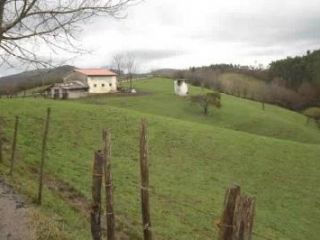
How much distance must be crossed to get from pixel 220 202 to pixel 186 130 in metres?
17.6

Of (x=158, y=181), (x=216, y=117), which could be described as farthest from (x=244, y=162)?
(x=216, y=117)

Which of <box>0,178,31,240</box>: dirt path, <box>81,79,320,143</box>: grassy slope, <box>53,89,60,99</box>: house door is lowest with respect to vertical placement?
<box>81,79,320,143</box>: grassy slope

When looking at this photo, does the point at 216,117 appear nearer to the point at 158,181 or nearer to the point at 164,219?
the point at 158,181

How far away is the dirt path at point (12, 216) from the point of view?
1219cm

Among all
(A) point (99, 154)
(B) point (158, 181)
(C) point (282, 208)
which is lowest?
(C) point (282, 208)

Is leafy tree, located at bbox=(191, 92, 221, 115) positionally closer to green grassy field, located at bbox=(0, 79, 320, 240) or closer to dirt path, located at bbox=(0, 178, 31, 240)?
green grassy field, located at bbox=(0, 79, 320, 240)

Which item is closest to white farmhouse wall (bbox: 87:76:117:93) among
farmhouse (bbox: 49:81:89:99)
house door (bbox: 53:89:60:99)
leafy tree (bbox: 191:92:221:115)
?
farmhouse (bbox: 49:81:89:99)

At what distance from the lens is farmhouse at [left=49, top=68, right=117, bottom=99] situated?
8613 cm

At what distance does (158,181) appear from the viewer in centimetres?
2828

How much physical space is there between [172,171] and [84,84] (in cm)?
6392

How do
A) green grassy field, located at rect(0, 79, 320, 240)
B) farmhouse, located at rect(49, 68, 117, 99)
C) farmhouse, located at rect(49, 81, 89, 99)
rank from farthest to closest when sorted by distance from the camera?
farmhouse, located at rect(49, 68, 117, 99), farmhouse, located at rect(49, 81, 89, 99), green grassy field, located at rect(0, 79, 320, 240)

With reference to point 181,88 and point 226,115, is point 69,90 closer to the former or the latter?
point 181,88

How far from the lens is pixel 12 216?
13.6 m

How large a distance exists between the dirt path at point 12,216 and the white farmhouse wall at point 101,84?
250ft
